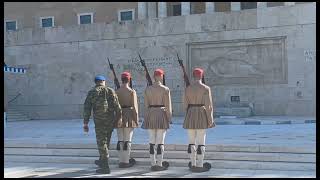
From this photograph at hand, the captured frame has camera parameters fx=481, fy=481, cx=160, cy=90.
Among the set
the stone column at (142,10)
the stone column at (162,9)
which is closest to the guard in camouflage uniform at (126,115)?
the stone column at (142,10)

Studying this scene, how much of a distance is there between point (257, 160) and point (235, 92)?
13.4 m

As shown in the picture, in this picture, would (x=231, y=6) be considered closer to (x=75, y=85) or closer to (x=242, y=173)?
(x=75, y=85)

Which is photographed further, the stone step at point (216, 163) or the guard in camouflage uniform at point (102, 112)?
the stone step at point (216, 163)

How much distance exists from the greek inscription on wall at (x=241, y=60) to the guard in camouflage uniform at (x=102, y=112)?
47.4ft

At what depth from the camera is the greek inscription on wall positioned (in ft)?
72.5

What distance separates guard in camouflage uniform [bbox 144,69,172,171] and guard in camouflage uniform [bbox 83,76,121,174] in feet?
1.92

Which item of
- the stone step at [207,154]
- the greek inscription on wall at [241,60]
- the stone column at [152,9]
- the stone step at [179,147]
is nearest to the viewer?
the stone step at [207,154]

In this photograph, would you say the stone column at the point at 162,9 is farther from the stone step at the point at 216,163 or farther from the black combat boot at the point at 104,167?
Result: the black combat boot at the point at 104,167

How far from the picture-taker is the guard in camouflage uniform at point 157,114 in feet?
28.9

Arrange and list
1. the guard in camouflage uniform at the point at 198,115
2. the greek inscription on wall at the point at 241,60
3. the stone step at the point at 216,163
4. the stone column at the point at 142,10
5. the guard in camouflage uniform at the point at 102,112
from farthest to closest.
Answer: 1. the stone column at the point at 142,10
2. the greek inscription on wall at the point at 241,60
3. the stone step at the point at 216,163
4. the guard in camouflage uniform at the point at 102,112
5. the guard in camouflage uniform at the point at 198,115

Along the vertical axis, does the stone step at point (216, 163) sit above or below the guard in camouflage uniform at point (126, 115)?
below

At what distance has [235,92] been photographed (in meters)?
22.8

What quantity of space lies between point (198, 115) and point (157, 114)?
76 centimetres

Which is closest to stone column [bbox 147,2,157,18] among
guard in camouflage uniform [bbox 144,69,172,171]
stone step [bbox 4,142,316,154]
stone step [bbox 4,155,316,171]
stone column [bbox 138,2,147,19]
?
stone column [bbox 138,2,147,19]
